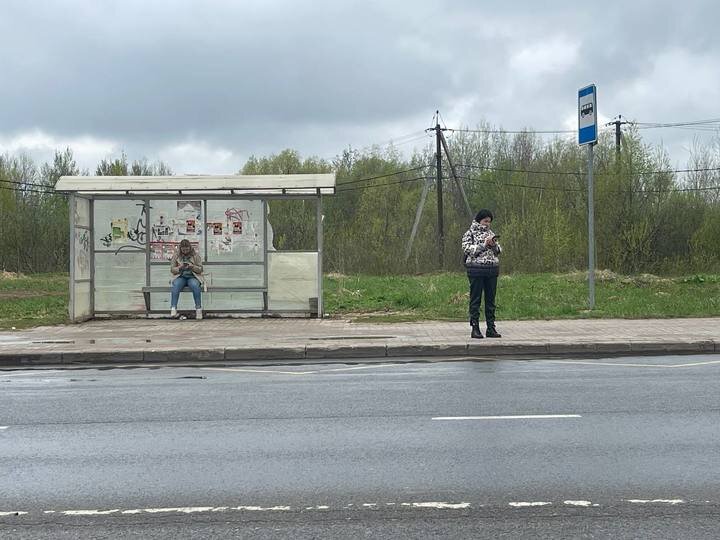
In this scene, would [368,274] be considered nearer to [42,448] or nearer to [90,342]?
[90,342]

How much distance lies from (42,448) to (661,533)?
4.49 meters

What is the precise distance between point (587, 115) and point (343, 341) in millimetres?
7559

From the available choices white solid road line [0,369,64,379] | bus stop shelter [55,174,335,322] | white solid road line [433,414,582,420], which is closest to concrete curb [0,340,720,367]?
white solid road line [0,369,64,379]

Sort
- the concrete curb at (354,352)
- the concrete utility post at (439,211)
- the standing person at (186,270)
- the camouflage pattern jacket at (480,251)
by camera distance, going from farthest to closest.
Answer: the concrete utility post at (439,211) < the standing person at (186,270) < the camouflage pattern jacket at (480,251) < the concrete curb at (354,352)

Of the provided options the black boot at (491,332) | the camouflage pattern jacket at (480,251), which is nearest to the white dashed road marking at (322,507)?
the black boot at (491,332)

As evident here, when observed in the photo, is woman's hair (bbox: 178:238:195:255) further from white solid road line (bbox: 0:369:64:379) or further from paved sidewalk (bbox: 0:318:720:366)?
white solid road line (bbox: 0:369:64:379)

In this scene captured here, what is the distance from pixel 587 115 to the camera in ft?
54.6

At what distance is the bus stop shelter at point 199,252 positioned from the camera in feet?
55.4

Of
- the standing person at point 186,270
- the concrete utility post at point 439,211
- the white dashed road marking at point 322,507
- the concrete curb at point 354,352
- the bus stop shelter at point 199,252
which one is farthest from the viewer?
the concrete utility post at point 439,211

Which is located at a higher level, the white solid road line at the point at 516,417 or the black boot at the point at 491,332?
the black boot at the point at 491,332

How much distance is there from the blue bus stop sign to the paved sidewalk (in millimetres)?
3820

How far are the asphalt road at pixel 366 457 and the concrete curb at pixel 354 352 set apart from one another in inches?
79.7

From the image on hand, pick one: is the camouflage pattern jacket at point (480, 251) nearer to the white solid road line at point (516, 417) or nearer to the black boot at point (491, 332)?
the black boot at point (491, 332)

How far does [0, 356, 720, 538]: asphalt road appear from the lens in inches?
177
